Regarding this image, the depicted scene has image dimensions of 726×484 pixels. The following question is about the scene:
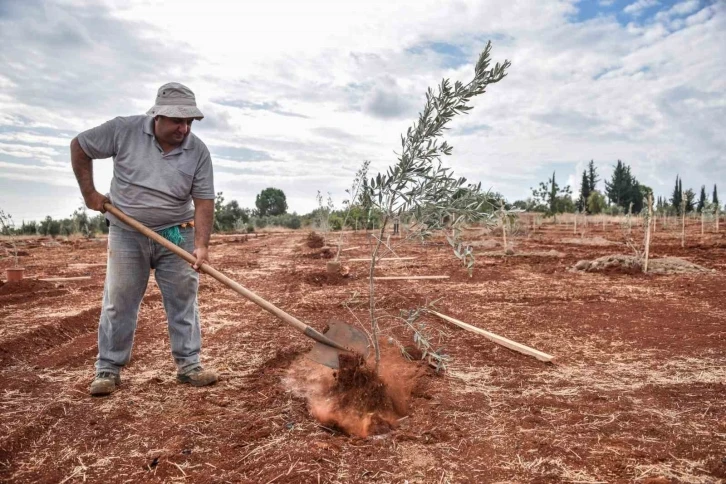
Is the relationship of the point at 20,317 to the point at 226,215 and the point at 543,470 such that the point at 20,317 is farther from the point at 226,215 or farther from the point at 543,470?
the point at 226,215

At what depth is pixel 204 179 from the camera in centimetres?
405

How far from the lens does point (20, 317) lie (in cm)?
670

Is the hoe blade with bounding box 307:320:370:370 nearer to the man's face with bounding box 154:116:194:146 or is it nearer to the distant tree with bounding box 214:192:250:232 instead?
the man's face with bounding box 154:116:194:146

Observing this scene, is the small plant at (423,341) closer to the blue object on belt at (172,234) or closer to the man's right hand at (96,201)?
the blue object on belt at (172,234)

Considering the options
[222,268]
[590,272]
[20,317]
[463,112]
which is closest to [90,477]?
[463,112]

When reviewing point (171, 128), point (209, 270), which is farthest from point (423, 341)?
point (171, 128)

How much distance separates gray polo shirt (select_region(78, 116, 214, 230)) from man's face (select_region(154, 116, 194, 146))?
0.07 m

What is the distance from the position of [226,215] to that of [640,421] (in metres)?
37.7

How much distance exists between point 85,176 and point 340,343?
92.5 inches

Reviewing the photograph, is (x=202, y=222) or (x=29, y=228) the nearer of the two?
(x=202, y=222)

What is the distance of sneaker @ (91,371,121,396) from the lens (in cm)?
383

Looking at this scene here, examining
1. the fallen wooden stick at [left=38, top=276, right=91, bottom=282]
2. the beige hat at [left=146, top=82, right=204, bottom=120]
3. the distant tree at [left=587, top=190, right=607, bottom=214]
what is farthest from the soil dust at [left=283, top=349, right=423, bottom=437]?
the distant tree at [left=587, top=190, right=607, bottom=214]

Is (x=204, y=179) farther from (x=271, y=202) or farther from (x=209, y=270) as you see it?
(x=271, y=202)

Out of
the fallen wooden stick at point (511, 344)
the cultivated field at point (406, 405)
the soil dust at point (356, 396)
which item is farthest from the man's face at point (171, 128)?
the fallen wooden stick at point (511, 344)
